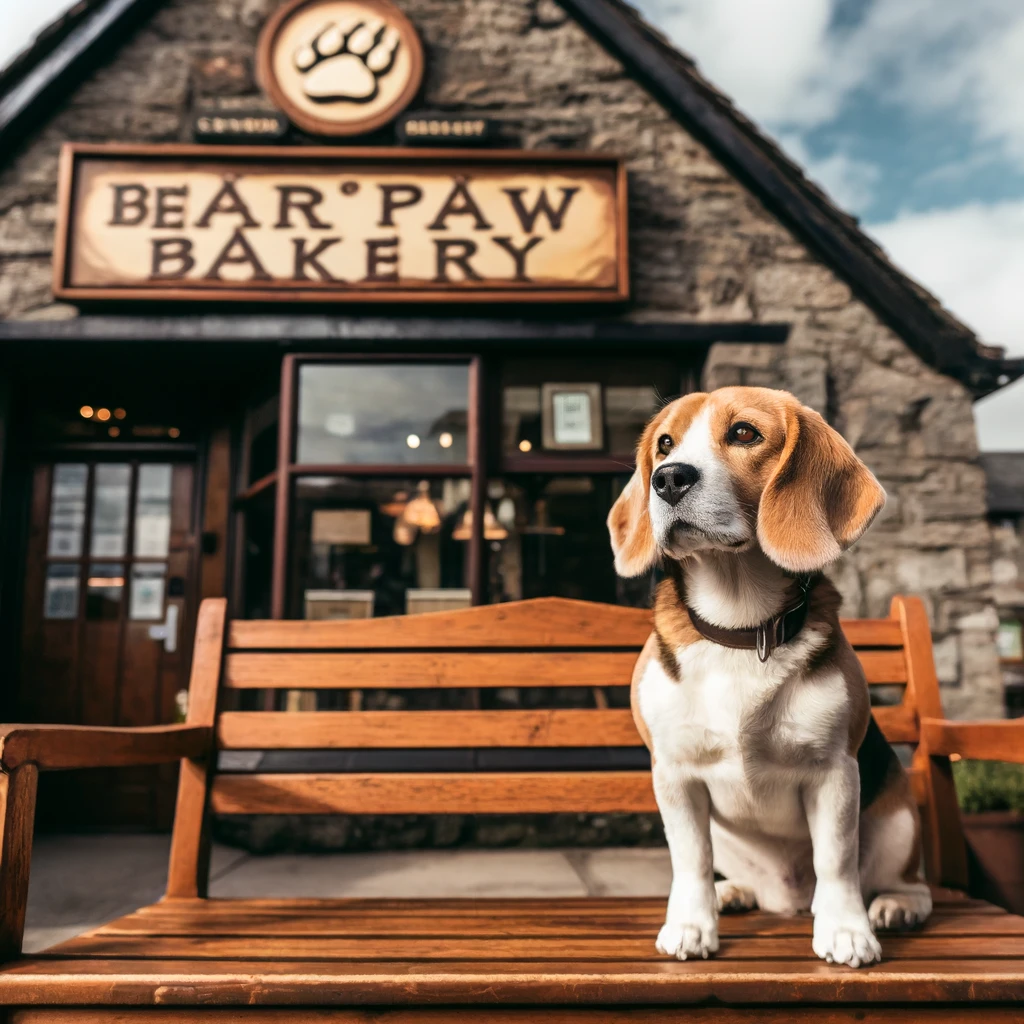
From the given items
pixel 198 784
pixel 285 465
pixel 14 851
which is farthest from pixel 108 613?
pixel 14 851

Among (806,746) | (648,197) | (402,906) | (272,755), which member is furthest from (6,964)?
(648,197)

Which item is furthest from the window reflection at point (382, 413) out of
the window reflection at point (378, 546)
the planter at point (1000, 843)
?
the planter at point (1000, 843)

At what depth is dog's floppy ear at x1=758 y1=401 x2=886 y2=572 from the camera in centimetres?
132

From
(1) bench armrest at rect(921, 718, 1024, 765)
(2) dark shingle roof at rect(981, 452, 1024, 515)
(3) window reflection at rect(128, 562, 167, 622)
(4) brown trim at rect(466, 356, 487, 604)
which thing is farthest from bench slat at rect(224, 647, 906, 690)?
(2) dark shingle roof at rect(981, 452, 1024, 515)

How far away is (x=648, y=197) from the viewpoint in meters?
4.71

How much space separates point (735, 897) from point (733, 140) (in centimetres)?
437

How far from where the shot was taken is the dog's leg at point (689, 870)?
137 cm

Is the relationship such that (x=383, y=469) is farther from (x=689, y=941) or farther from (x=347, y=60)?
(x=689, y=941)

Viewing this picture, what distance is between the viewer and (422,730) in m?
2.06

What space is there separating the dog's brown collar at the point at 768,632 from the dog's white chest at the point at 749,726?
14 mm

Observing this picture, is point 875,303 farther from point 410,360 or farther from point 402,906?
point 402,906

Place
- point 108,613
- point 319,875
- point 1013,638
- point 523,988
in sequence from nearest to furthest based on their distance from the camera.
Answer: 1. point 523,988
2. point 319,875
3. point 108,613
4. point 1013,638

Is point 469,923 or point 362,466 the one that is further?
point 362,466

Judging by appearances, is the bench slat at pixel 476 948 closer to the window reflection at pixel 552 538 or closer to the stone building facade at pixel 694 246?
the stone building facade at pixel 694 246
